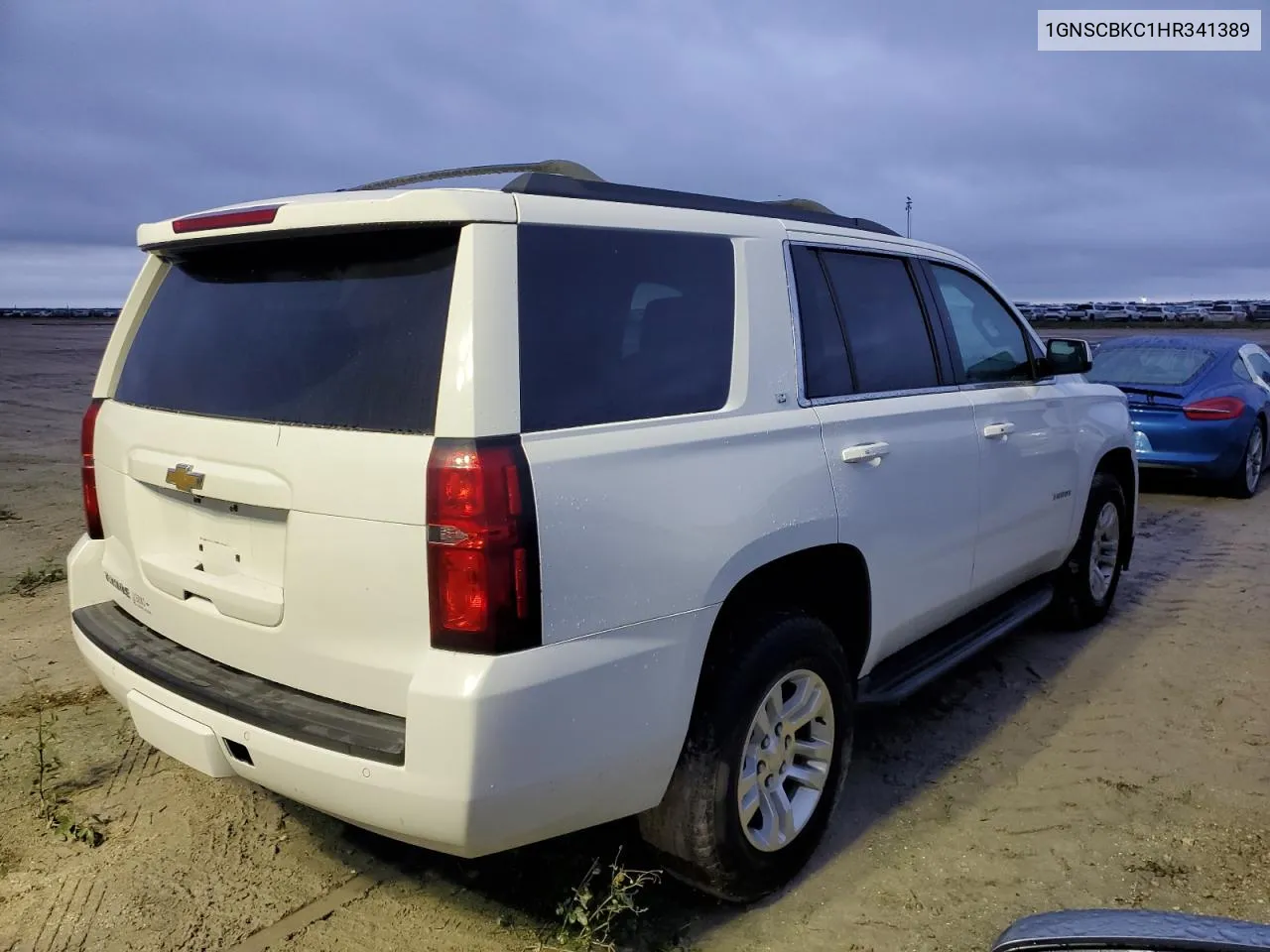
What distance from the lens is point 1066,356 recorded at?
4.72 m

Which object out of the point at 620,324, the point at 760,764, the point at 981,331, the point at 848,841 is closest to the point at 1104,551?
the point at 981,331

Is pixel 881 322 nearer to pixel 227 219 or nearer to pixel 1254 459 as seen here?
pixel 227 219

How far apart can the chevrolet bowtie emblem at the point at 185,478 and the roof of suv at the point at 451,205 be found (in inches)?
25.3

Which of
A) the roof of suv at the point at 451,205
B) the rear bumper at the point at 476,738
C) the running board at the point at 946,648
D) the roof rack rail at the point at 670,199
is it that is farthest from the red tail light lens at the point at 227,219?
the running board at the point at 946,648

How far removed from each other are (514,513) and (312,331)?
0.80 meters

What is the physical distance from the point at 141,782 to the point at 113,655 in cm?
89

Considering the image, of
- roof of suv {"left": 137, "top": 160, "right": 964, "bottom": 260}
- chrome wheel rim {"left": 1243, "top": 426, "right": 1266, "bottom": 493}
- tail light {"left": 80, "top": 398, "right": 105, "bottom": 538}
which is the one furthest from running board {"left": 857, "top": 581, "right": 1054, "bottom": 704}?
chrome wheel rim {"left": 1243, "top": 426, "right": 1266, "bottom": 493}

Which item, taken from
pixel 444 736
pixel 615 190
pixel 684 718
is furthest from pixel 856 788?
pixel 615 190

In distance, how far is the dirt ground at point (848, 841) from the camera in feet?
9.25

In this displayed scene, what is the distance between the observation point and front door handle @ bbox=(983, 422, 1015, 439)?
3999 mm

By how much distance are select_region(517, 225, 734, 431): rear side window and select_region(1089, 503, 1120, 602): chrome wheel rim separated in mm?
3345

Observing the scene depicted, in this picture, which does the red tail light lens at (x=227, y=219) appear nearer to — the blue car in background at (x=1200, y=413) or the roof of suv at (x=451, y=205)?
the roof of suv at (x=451, y=205)

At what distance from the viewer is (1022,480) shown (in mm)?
4301

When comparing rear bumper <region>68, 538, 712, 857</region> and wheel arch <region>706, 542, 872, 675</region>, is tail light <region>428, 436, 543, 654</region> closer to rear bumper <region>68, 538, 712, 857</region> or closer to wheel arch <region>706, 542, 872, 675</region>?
rear bumper <region>68, 538, 712, 857</region>
